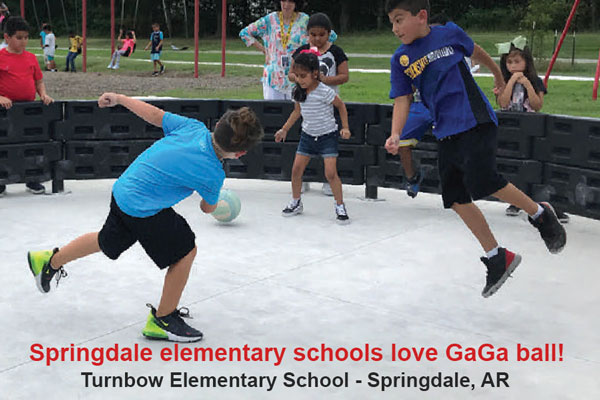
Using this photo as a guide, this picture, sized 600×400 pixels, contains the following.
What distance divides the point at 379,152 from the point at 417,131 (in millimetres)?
853

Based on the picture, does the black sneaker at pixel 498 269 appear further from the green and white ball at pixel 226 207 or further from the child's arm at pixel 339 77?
the child's arm at pixel 339 77

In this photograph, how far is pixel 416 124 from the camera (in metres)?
8.04

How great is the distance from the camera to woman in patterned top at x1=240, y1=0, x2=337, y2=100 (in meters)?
9.16

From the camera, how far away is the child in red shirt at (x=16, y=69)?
337 inches

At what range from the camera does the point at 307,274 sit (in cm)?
629

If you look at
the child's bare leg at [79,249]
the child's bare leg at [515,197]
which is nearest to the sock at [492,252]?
the child's bare leg at [515,197]

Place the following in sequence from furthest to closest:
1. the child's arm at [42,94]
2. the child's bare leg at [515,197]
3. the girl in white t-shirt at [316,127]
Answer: the child's arm at [42,94]
the girl in white t-shirt at [316,127]
the child's bare leg at [515,197]

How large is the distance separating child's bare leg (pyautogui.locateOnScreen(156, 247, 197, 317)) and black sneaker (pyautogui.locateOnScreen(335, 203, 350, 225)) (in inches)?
129

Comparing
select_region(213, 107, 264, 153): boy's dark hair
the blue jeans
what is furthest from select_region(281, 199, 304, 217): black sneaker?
the blue jeans

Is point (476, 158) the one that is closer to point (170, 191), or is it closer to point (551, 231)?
point (551, 231)

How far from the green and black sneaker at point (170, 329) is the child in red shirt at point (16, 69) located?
4.50 m

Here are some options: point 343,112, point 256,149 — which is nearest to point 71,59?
point 256,149

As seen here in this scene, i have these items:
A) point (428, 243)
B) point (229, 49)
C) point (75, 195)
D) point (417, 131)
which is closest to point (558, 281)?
point (428, 243)

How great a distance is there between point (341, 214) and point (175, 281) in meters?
3.37
